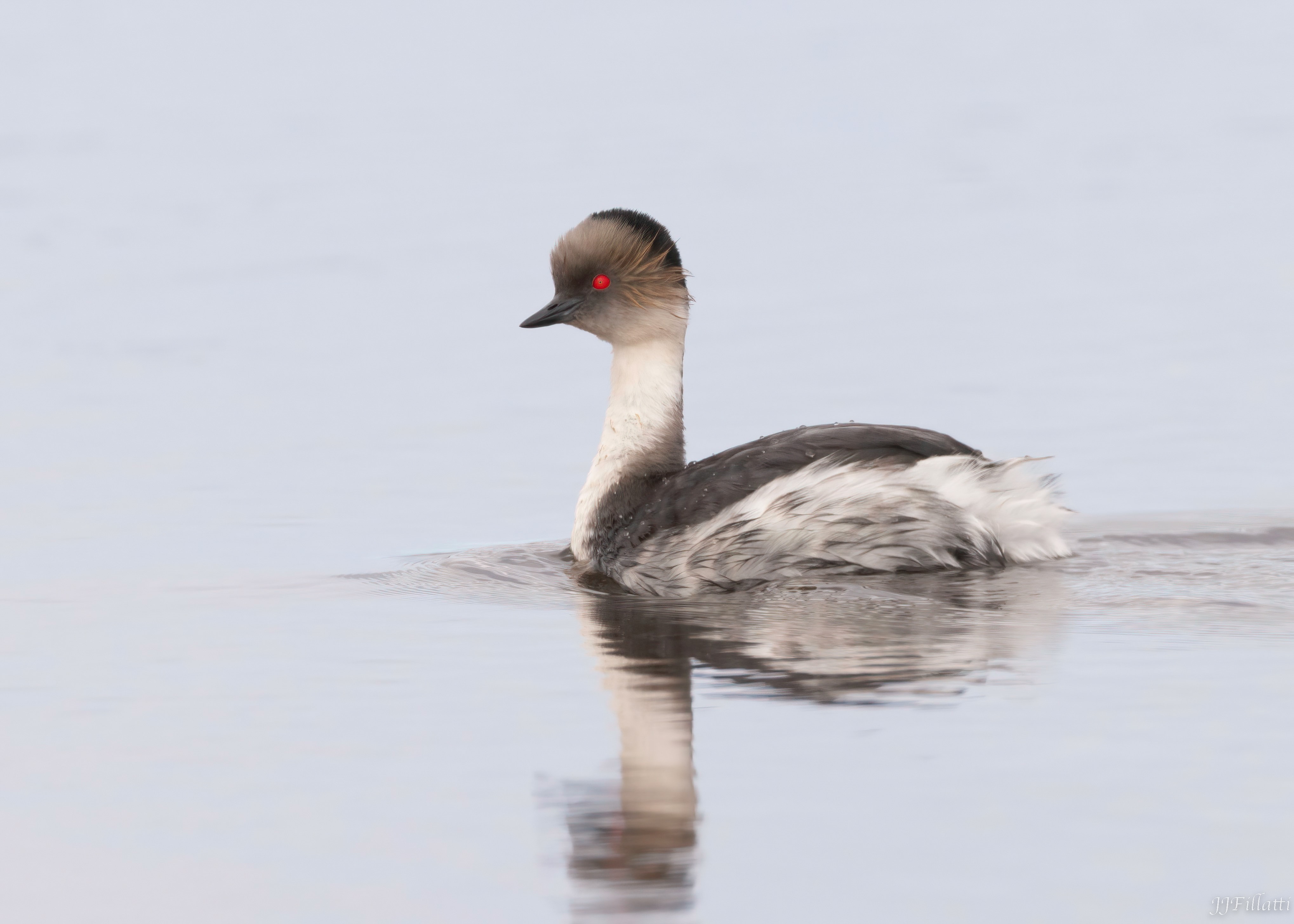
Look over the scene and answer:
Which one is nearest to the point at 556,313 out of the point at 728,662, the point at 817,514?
the point at 817,514

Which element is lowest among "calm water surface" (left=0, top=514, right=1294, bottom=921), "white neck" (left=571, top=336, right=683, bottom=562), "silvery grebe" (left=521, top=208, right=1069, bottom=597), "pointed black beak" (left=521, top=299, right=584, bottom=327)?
"calm water surface" (left=0, top=514, right=1294, bottom=921)

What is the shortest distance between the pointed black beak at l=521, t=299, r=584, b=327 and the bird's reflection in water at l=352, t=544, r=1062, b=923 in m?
1.16

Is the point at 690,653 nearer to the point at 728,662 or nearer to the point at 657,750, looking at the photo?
the point at 728,662

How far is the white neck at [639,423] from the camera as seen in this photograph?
988cm

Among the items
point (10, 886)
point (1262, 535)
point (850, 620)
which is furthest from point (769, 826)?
point (1262, 535)

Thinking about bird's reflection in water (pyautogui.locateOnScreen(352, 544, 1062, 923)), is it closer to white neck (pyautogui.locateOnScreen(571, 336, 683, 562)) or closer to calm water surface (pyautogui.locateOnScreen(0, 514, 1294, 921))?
calm water surface (pyautogui.locateOnScreen(0, 514, 1294, 921))

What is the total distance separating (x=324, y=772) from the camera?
20.6 ft

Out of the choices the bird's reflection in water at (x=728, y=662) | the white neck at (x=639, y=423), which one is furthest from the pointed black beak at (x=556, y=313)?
the bird's reflection in water at (x=728, y=662)

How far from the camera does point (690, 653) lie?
781 centimetres

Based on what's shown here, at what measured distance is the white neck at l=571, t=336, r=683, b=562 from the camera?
32.4 feet

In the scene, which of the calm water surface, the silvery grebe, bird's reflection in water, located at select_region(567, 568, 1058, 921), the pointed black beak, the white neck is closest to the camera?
the calm water surface

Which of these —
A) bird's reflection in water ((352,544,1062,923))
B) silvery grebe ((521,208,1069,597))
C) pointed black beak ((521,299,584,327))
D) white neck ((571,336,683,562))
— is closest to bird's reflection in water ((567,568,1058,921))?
bird's reflection in water ((352,544,1062,923))

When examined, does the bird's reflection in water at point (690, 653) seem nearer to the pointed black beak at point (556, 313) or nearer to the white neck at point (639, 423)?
the white neck at point (639, 423)

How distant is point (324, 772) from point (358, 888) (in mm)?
1081
